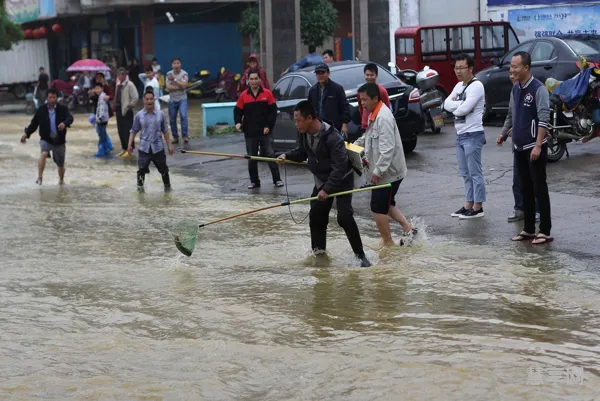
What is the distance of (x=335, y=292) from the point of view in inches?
344

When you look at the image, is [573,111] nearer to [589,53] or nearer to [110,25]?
[589,53]

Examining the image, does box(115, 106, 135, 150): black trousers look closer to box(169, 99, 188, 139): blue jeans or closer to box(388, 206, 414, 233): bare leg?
box(169, 99, 188, 139): blue jeans

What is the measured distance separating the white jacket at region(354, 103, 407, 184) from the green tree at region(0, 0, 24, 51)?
2920cm

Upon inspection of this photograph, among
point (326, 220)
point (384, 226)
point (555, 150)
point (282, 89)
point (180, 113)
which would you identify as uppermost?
point (282, 89)

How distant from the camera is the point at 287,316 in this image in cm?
806

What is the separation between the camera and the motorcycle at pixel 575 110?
1458 cm

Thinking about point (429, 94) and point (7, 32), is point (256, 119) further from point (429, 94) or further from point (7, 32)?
point (7, 32)

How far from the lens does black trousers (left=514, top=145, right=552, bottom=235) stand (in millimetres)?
9922

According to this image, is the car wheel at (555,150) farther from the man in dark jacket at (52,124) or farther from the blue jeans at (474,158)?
the man in dark jacket at (52,124)

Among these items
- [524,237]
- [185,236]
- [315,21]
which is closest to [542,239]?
[524,237]

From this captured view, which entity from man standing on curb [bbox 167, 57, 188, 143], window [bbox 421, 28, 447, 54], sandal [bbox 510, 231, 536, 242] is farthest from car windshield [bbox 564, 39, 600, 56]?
sandal [bbox 510, 231, 536, 242]

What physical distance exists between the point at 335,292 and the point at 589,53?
11.3m

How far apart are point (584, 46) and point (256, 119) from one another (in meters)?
6.99

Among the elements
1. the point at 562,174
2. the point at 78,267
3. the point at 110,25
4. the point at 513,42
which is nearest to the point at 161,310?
the point at 78,267
